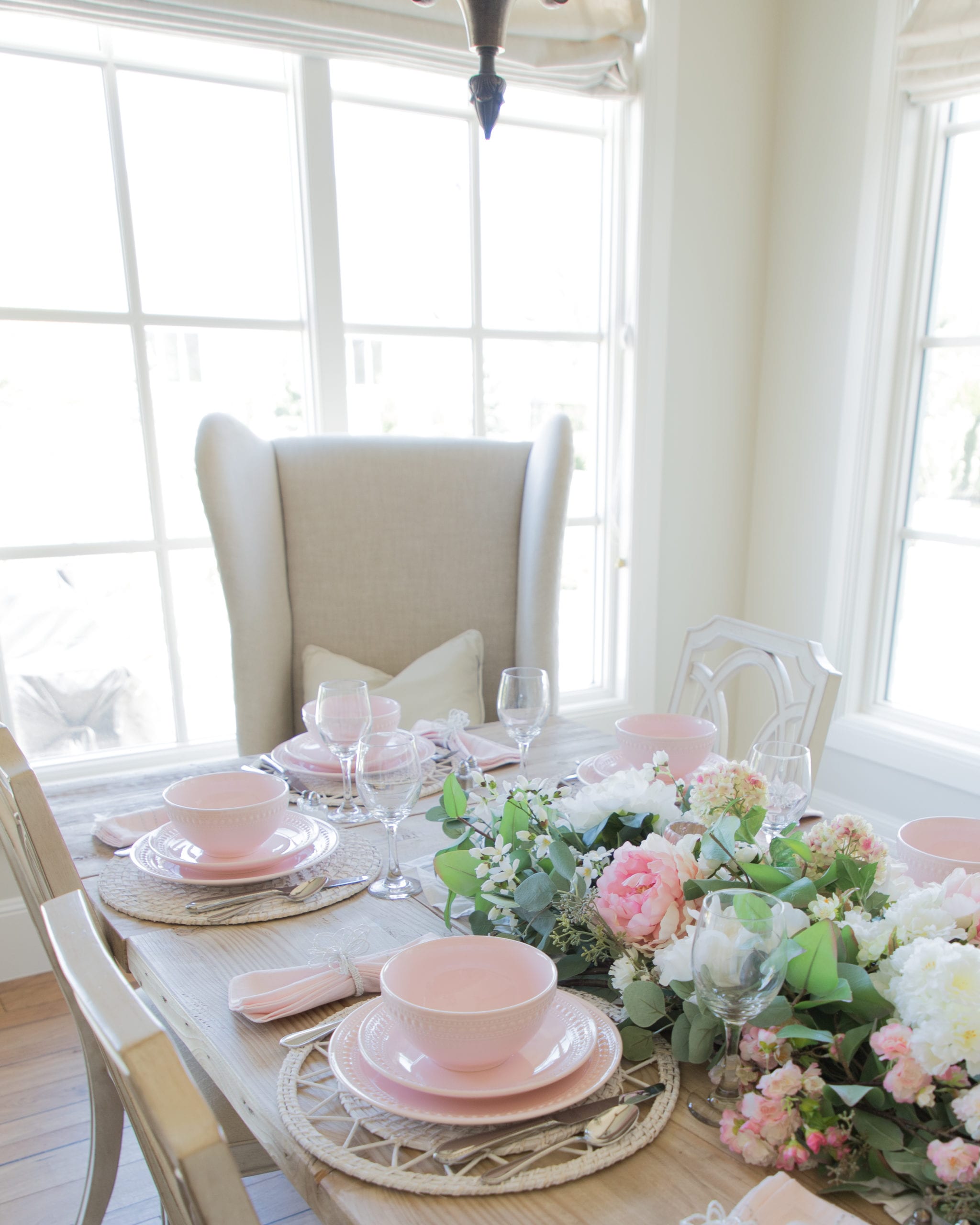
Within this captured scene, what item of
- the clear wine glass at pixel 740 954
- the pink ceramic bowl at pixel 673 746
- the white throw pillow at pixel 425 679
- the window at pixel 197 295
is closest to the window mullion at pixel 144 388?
the window at pixel 197 295

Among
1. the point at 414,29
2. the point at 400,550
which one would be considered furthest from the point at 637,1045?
the point at 414,29

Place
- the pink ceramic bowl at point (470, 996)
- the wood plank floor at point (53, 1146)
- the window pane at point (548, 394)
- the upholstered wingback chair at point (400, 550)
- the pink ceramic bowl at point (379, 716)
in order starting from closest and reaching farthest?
the pink ceramic bowl at point (470, 996), the pink ceramic bowl at point (379, 716), the wood plank floor at point (53, 1146), the upholstered wingback chair at point (400, 550), the window pane at point (548, 394)

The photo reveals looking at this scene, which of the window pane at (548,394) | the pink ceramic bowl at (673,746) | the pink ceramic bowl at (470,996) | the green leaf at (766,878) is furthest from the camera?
the window pane at (548,394)

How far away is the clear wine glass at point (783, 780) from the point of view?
97cm

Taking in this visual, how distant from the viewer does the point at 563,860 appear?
822 millimetres

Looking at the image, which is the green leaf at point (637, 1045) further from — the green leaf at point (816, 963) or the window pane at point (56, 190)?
the window pane at point (56, 190)

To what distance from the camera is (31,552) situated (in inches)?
89.2

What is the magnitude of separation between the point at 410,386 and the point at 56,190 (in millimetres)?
984

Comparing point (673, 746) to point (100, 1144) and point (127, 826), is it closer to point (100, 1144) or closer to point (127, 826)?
point (127, 826)

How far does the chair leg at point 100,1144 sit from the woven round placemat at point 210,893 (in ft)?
0.78

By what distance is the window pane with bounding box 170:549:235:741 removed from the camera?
2453 mm

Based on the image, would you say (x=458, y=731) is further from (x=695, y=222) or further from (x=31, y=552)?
(x=695, y=222)

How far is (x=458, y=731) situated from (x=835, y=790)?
168 cm

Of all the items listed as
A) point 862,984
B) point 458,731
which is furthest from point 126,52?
point 862,984
